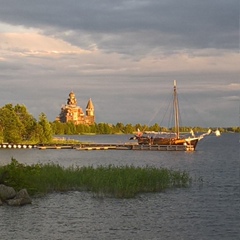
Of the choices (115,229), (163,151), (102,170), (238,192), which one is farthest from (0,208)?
(163,151)

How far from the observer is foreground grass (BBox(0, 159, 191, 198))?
4031 cm

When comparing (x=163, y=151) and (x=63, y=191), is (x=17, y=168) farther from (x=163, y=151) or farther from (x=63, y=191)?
(x=163, y=151)

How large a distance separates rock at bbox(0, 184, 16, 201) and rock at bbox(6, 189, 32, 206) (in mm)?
328

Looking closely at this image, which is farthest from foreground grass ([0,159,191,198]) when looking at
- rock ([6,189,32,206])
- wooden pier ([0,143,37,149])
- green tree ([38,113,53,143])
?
green tree ([38,113,53,143])

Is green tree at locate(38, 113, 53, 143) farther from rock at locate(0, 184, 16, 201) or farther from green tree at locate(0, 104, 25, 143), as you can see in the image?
rock at locate(0, 184, 16, 201)

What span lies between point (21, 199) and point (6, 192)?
125cm

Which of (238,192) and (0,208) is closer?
(0,208)

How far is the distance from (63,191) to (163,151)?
84.7 metres

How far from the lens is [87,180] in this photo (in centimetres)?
4462

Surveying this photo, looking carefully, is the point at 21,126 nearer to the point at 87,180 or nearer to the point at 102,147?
the point at 102,147

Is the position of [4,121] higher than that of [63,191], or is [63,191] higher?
[4,121]

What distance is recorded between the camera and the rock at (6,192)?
37209mm

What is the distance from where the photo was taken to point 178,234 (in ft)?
99.2

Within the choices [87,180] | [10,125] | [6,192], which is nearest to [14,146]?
[10,125]
